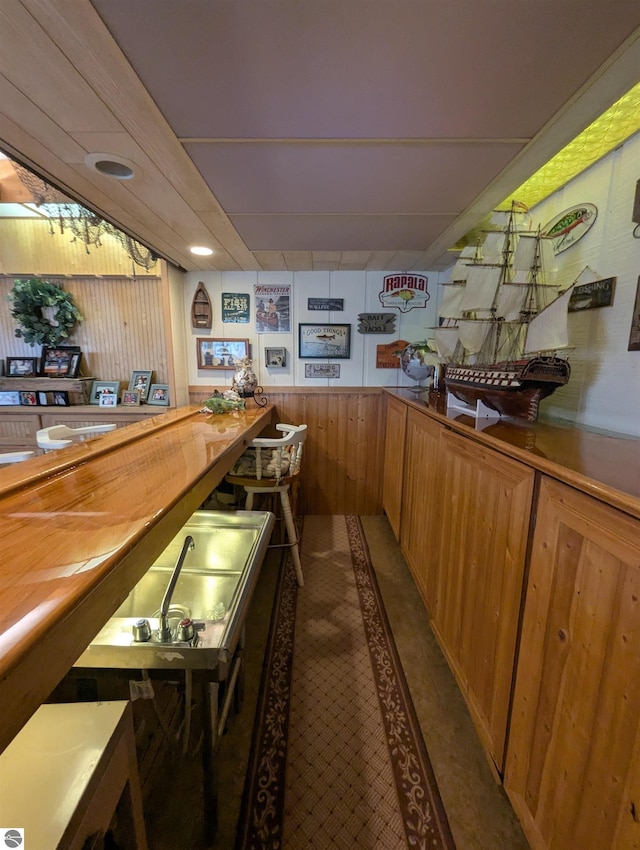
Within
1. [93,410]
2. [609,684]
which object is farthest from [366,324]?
[609,684]

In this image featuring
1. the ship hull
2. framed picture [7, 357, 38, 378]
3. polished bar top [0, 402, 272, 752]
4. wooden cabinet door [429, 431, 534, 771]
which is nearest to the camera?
polished bar top [0, 402, 272, 752]

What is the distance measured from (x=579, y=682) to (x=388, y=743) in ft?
2.93

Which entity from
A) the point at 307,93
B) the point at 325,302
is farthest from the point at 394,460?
the point at 307,93

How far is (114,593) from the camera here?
0.61m

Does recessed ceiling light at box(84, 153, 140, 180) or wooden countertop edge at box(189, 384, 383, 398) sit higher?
recessed ceiling light at box(84, 153, 140, 180)

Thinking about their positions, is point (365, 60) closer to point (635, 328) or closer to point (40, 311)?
point (635, 328)

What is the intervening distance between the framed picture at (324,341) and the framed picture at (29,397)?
6.91 feet

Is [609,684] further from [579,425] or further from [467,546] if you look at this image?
[579,425]

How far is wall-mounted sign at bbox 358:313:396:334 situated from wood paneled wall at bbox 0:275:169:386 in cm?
162

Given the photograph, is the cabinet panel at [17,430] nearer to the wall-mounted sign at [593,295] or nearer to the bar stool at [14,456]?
the bar stool at [14,456]

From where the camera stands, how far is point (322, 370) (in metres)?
2.95

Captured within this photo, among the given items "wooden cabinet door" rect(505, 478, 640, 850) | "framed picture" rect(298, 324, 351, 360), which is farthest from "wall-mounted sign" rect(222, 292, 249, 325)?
"wooden cabinet door" rect(505, 478, 640, 850)

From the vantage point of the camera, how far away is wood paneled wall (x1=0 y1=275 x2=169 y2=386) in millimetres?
2719

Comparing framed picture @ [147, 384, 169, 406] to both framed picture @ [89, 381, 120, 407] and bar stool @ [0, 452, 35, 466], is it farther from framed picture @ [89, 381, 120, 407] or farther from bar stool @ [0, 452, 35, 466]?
bar stool @ [0, 452, 35, 466]
